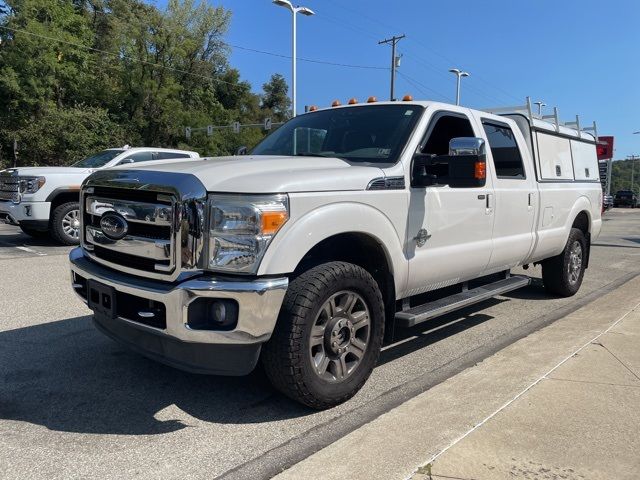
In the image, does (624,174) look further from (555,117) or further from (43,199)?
(43,199)

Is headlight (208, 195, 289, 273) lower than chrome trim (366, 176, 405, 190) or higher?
lower

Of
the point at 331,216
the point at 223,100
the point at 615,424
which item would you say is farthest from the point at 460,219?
the point at 223,100

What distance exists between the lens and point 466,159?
12.2 feet

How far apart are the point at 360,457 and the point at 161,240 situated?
1576 millimetres

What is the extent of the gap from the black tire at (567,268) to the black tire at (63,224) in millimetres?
7927

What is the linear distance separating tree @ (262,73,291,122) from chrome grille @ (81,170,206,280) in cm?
7042

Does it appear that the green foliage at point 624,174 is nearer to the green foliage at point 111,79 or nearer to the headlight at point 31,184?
the green foliage at point 111,79

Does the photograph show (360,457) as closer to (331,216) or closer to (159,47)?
(331,216)

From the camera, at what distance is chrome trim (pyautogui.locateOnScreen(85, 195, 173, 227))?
3.03m

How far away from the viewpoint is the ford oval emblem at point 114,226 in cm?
327

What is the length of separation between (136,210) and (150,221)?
0.16 metres

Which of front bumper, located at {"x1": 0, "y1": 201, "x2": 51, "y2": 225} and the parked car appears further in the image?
the parked car

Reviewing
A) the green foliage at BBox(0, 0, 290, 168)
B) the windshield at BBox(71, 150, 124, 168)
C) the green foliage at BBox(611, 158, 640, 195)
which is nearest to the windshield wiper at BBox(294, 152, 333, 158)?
the windshield at BBox(71, 150, 124, 168)

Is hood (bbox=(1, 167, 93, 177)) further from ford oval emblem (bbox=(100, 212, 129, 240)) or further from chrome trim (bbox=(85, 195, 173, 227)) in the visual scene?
ford oval emblem (bbox=(100, 212, 129, 240))
